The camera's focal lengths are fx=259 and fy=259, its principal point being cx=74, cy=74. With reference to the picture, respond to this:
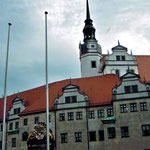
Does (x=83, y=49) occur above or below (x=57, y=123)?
above

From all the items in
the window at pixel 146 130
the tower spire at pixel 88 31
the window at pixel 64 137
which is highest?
the tower spire at pixel 88 31

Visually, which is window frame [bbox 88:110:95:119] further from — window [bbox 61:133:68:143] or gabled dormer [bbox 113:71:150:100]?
window [bbox 61:133:68:143]

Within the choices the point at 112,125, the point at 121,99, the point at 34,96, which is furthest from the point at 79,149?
the point at 34,96

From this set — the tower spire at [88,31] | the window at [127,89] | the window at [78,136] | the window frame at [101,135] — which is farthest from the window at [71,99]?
the tower spire at [88,31]

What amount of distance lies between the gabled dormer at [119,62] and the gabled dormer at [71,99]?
876cm

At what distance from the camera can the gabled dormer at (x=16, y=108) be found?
38.3 m

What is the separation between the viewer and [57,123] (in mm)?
33438

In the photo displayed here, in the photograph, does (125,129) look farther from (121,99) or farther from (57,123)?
(57,123)

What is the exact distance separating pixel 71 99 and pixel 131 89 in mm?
7894

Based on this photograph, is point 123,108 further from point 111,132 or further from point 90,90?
point 90,90

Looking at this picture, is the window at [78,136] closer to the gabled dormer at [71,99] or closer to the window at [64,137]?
the window at [64,137]

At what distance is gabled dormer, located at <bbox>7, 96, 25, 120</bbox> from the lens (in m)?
38.3

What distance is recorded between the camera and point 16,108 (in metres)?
38.8

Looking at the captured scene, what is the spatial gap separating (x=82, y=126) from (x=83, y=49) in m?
17.2
